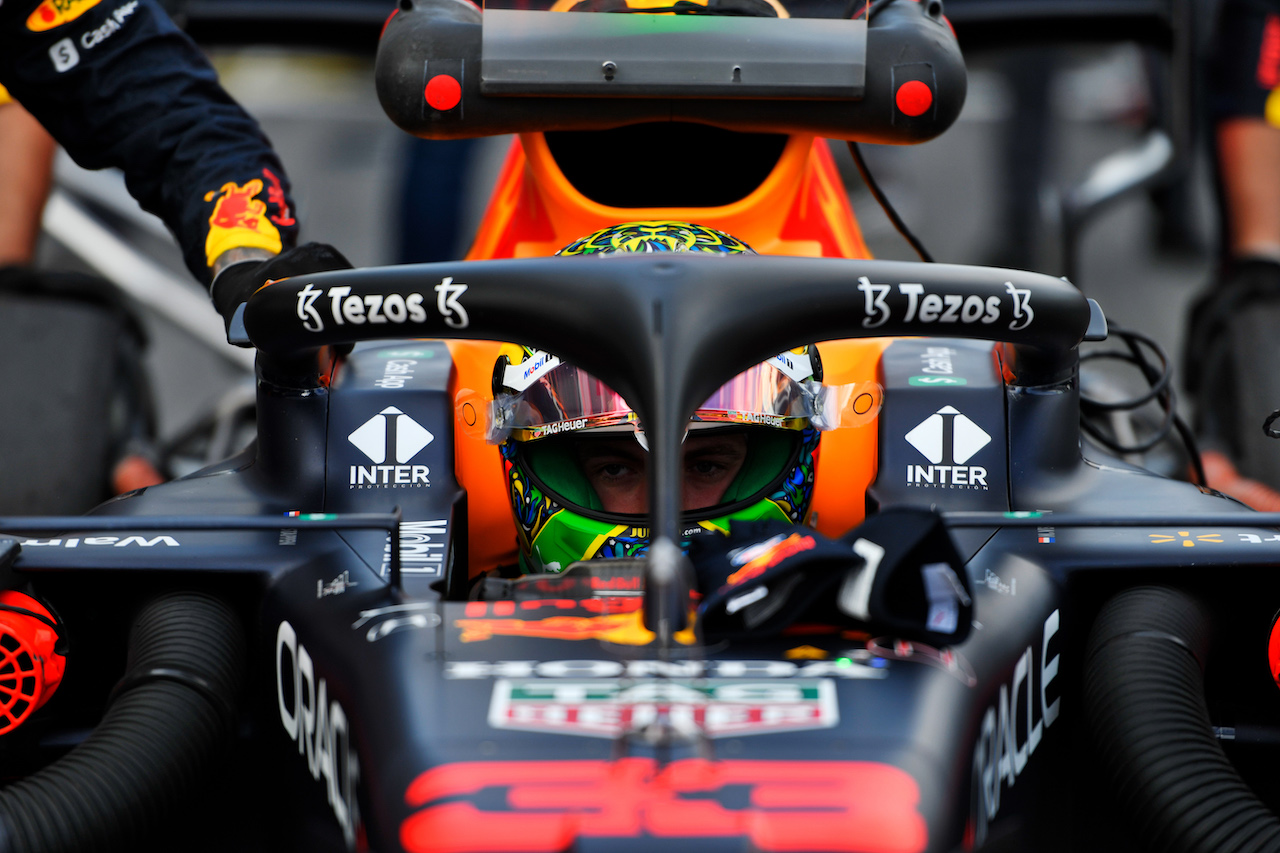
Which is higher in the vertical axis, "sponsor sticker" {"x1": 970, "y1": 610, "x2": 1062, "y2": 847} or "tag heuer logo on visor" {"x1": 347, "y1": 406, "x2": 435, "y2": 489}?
"tag heuer logo on visor" {"x1": 347, "y1": 406, "x2": 435, "y2": 489}

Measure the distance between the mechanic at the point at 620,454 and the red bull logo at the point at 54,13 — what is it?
1426 mm

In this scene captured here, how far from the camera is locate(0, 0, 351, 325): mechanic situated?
2.78 meters

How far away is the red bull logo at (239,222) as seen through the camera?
8.76ft

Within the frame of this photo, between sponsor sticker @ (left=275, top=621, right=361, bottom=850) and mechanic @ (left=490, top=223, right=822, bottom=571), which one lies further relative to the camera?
mechanic @ (left=490, top=223, right=822, bottom=571)

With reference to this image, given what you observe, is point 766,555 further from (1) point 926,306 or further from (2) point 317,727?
(2) point 317,727

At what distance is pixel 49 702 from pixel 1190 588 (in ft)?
4.89

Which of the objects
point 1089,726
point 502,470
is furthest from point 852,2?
point 1089,726

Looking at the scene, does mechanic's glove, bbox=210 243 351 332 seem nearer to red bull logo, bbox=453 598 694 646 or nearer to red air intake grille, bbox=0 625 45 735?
red air intake grille, bbox=0 625 45 735

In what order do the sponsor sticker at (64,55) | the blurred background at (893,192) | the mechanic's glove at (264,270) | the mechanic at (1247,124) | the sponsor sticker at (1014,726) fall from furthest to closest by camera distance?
the blurred background at (893,192) → the mechanic at (1247,124) → the sponsor sticker at (64,55) → the mechanic's glove at (264,270) → the sponsor sticker at (1014,726)

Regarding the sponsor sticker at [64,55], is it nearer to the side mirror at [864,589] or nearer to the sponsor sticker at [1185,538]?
the side mirror at [864,589]

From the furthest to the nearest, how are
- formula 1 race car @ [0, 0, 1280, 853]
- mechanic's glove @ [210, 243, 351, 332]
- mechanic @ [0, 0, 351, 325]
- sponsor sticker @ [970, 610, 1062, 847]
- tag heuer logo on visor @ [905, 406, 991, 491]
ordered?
mechanic @ [0, 0, 351, 325], mechanic's glove @ [210, 243, 351, 332], tag heuer logo on visor @ [905, 406, 991, 491], sponsor sticker @ [970, 610, 1062, 847], formula 1 race car @ [0, 0, 1280, 853]

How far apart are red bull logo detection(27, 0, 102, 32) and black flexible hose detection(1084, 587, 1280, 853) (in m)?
2.32

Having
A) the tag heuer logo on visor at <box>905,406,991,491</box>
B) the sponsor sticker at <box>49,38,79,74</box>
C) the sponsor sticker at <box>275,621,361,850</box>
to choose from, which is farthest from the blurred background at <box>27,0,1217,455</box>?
the tag heuer logo on visor at <box>905,406,991,491</box>

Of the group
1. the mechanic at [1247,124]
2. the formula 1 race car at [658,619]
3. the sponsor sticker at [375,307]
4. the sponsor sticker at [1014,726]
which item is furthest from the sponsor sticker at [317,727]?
the mechanic at [1247,124]
